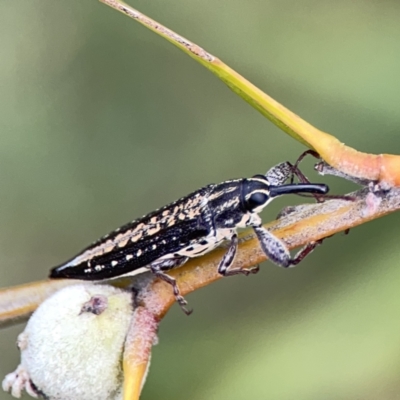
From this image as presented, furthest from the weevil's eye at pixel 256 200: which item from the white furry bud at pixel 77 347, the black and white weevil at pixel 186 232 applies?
the white furry bud at pixel 77 347

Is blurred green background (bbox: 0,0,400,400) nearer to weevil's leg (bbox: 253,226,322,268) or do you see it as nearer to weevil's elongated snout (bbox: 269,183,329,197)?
weevil's elongated snout (bbox: 269,183,329,197)

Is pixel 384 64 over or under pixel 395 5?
under

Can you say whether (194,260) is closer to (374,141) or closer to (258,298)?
(258,298)

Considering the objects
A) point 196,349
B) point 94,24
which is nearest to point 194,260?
point 196,349

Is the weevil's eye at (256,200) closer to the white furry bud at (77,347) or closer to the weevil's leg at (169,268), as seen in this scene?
the weevil's leg at (169,268)

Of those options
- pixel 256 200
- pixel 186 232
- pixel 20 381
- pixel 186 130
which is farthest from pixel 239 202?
pixel 186 130

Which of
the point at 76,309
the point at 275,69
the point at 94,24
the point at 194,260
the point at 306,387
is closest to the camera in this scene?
the point at 76,309

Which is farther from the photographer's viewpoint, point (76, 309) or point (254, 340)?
point (254, 340)
